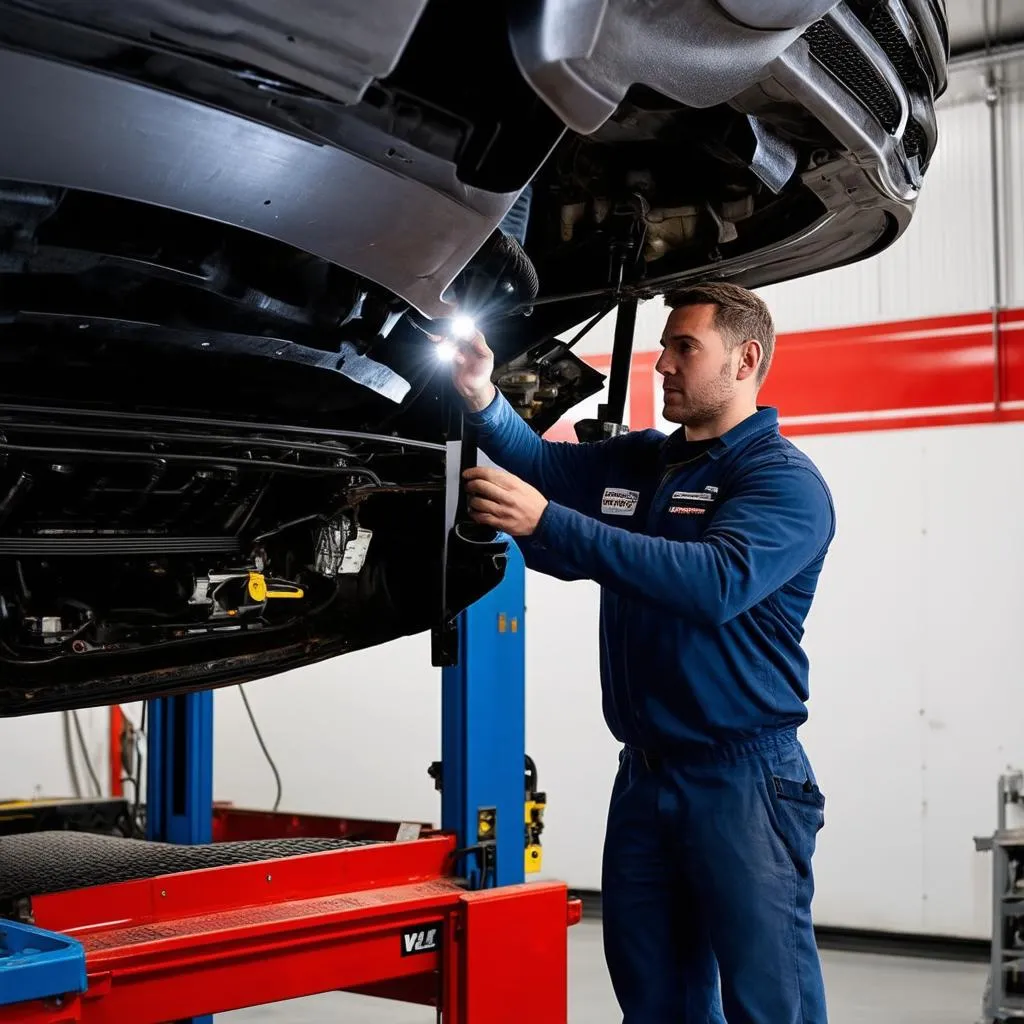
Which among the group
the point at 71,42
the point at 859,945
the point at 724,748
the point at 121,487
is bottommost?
the point at 859,945

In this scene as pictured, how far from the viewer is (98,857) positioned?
2666 mm

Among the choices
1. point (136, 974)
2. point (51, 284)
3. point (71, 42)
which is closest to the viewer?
point (71, 42)

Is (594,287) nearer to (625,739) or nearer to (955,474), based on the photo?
(625,739)

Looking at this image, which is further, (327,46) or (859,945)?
(859,945)

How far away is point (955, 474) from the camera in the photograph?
5.32 m

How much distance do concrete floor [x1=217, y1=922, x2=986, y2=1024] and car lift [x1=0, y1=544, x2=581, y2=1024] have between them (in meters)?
0.90

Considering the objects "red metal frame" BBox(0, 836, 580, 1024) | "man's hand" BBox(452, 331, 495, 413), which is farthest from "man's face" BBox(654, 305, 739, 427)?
"red metal frame" BBox(0, 836, 580, 1024)

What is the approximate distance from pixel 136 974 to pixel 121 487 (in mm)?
817

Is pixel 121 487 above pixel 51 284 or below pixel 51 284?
below

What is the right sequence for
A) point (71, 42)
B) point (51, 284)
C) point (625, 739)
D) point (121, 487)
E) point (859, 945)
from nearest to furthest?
1. point (71, 42)
2. point (51, 284)
3. point (121, 487)
4. point (625, 739)
5. point (859, 945)

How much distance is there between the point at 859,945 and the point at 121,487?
440cm

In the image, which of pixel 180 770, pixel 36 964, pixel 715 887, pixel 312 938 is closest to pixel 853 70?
pixel 715 887

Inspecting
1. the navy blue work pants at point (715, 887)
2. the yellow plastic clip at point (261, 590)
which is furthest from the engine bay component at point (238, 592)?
the navy blue work pants at point (715, 887)

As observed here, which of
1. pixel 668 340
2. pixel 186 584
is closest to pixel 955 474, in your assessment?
pixel 668 340
